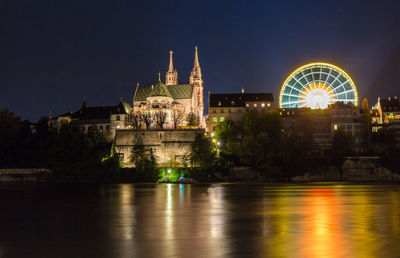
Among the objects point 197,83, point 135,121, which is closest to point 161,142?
point 135,121

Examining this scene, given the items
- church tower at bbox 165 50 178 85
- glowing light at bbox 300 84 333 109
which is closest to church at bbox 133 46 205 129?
church tower at bbox 165 50 178 85

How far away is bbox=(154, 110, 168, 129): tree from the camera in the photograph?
80.7 m

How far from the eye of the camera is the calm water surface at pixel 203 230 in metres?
14.8

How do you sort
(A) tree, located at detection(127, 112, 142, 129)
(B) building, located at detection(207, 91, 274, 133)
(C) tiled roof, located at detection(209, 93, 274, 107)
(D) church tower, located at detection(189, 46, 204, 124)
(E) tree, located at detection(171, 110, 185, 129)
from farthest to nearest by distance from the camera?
1. (D) church tower, located at detection(189, 46, 204, 124)
2. (C) tiled roof, located at detection(209, 93, 274, 107)
3. (B) building, located at detection(207, 91, 274, 133)
4. (E) tree, located at detection(171, 110, 185, 129)
5. (A) tree, located at detection(127, 112, 142, 129)

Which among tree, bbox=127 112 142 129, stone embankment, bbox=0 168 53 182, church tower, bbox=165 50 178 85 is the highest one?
church tower, bbox=165 50 178 85

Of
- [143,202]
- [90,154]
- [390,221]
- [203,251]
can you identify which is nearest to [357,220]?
[390,221]

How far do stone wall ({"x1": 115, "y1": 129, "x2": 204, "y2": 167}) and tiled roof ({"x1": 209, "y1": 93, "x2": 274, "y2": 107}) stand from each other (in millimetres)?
19546

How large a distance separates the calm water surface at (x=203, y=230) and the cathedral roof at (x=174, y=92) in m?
68.0

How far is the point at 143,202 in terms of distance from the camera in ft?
109

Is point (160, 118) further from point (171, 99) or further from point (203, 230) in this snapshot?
point (203, 230)

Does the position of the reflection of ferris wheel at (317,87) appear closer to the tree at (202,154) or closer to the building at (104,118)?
the tree at (202,154)

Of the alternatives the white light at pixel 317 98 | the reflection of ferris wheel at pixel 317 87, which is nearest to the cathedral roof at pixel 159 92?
the reflection of ferris wheel at pixel 317 87

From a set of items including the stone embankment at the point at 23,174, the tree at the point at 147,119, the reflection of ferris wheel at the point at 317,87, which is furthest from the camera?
the reflection of ferris wheel at the point at 317,87

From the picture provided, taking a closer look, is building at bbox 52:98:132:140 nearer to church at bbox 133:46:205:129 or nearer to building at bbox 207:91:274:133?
church at bbox 133:46:205:129
